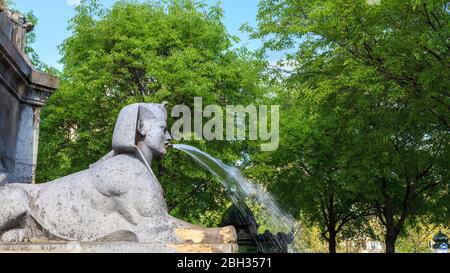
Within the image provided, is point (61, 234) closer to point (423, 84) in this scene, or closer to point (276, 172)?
point (423, 84)

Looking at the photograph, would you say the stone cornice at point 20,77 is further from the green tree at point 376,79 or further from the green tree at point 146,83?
the green tree at point 146,83

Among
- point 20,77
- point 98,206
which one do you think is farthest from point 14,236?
point 20,77

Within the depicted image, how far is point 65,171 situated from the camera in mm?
23922

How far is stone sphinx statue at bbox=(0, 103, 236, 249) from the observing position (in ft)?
18.2

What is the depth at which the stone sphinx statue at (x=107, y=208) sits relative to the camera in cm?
555

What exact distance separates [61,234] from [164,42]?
786 inches

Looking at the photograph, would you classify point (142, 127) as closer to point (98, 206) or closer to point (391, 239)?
point (98, 206)

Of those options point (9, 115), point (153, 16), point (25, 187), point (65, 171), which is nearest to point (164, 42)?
point (153, 16)

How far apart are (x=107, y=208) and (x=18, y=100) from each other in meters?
3.20

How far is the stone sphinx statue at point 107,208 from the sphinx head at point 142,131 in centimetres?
1

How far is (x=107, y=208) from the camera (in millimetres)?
5824

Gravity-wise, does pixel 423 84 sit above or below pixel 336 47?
below

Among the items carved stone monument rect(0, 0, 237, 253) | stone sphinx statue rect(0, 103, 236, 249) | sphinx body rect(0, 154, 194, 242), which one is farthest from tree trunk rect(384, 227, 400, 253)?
sphinx body rect(0, 154, 194, 242)

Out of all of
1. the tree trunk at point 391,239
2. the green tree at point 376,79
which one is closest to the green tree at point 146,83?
the green tree at point 376,79
